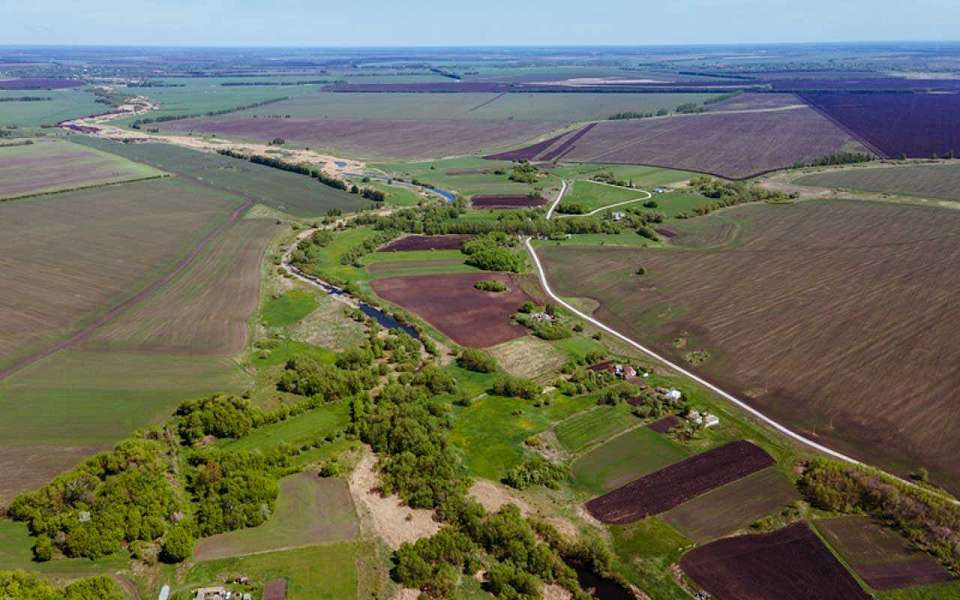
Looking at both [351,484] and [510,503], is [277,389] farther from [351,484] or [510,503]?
[510,503]

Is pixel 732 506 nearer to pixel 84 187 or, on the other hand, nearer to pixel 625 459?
pixel 625 459

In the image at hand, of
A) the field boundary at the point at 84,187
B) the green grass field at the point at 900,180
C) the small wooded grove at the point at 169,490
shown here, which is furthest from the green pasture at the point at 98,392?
the green grass field at the point at 900,180

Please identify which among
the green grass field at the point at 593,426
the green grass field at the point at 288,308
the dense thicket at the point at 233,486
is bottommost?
the green grass field at the point at 593,426

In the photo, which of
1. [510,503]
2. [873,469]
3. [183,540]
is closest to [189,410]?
[183,540]

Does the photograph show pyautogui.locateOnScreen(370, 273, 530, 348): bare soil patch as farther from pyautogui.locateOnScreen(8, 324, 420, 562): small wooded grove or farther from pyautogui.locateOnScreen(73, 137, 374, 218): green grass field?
pyautogui.locateOnScreen(73, 137, 374, 218): green grass field

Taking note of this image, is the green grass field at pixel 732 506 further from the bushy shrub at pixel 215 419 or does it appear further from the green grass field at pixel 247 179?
the green grass field at pixel 247 179

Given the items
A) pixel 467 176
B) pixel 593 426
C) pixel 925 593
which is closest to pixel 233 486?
pixel 593 426
